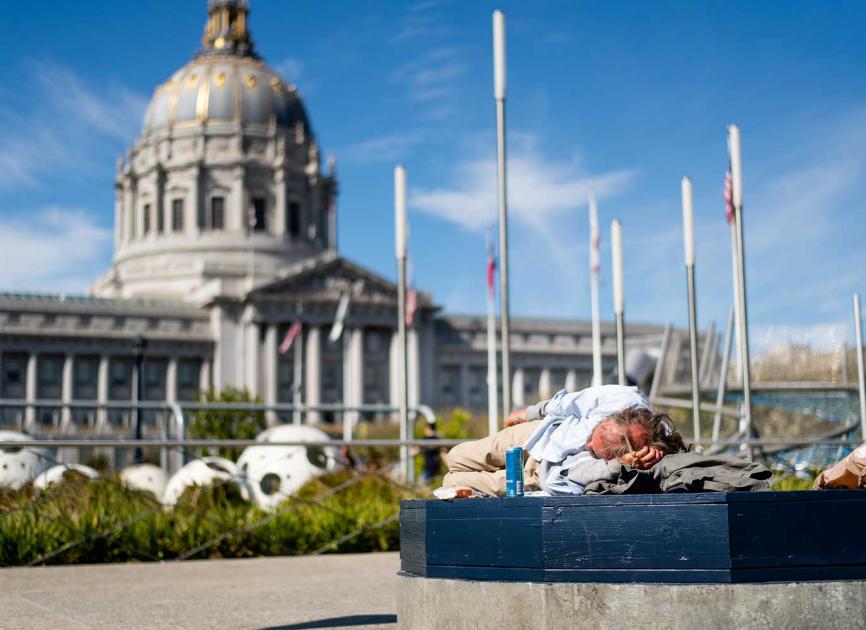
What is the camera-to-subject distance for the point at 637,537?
413 cm

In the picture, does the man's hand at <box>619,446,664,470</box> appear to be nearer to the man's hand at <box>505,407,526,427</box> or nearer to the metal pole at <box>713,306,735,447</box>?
the man's hand at <box>505,407,526,427</box>

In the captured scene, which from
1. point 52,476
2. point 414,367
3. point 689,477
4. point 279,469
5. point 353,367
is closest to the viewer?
point 689,477

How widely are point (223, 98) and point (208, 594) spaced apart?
9255 centimetres

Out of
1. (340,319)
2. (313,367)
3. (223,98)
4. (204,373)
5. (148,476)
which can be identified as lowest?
(148,476)

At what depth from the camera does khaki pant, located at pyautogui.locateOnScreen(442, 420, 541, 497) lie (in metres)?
5.00

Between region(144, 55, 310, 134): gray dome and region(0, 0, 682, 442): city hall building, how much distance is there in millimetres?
117

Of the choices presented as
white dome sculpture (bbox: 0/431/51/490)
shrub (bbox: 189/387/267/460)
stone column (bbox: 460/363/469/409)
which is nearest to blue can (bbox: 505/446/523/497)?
white dome sculpture (bbox: 0/431/51/490)

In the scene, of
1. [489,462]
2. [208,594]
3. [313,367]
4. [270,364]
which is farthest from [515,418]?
[313,367]

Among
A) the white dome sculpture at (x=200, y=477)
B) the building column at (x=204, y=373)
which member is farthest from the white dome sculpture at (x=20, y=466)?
the building column at (x=204, y=373)

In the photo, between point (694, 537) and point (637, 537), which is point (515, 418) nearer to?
point (637, 537)

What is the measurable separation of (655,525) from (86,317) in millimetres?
77859

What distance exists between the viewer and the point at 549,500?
4.27 m

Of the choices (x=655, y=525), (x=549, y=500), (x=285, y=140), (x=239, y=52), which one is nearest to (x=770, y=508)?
(x=655, y=525)

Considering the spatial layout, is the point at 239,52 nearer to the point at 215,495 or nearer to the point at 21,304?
the point at 21,304
